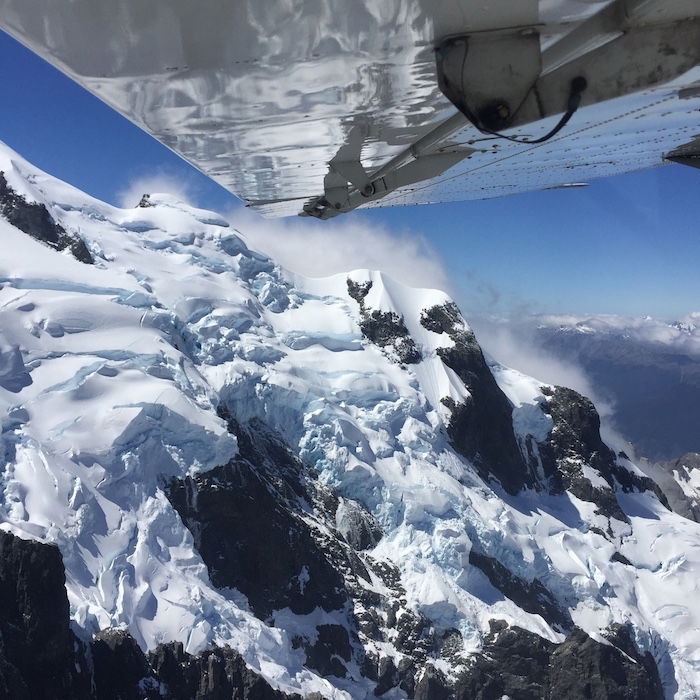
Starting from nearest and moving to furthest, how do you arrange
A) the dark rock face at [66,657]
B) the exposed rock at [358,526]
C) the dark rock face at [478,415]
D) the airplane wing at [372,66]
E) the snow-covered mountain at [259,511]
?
the airplane wing at [372,66] < the dark rock face at [66,657] < the snow-covered mountain at [259,511] < the exposed rock at [358,526] < the dark rock face at [478,415]

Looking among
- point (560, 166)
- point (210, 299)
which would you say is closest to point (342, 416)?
point (210, 299)

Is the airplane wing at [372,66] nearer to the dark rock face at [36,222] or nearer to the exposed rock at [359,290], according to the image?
the dark rock face at [36,222]

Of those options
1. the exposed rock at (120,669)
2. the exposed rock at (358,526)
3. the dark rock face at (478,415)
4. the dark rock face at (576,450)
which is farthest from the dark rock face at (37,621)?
the dark rock face at (576,450)

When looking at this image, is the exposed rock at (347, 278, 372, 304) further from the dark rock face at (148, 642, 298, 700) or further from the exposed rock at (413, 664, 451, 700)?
the dark rock face at (148, 642, 298, 700)

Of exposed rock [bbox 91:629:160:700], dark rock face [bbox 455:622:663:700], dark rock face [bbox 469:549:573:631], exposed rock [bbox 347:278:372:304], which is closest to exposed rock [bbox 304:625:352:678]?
dark rock face [bbox 455:622:663:700]

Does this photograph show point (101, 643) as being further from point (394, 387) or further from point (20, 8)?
point (20, 8)

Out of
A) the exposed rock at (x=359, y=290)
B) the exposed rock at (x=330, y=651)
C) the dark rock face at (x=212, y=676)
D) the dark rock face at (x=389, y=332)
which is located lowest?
the exposed rock at (x=330, y=651)

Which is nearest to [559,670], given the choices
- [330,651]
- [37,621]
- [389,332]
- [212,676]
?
[330,651]
